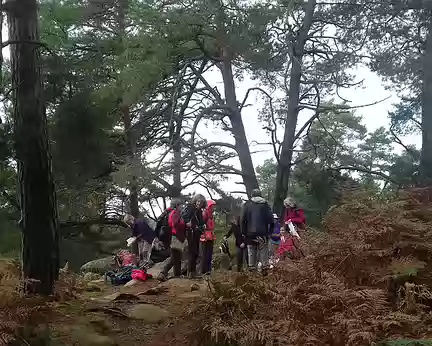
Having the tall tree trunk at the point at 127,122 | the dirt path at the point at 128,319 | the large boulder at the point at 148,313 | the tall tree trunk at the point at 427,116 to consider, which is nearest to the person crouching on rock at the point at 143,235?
the tall tree trunk at the point at 127,122

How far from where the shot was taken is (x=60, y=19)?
1227 cm

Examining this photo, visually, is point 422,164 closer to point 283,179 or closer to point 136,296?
point 283,179

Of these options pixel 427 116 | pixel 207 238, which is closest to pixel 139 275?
pixel 207 238

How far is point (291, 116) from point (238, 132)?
157 centimetres

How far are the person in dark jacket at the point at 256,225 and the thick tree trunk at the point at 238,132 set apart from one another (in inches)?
182

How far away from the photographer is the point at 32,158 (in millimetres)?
6527

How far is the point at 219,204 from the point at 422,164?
17.4ft

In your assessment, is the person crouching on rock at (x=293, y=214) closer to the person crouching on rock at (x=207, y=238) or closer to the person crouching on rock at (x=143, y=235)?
the person crouching on rock at (x=207, y=238)

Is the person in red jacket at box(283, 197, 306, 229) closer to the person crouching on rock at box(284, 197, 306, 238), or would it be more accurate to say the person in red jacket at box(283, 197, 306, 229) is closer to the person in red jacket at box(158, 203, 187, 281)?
the person crouching on rock at box(284, 197, 306, 238)

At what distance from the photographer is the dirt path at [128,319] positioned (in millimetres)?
4926

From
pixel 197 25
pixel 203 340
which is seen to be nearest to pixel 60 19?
pixel 197 25

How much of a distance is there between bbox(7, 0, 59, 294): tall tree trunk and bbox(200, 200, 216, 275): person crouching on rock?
139 inches

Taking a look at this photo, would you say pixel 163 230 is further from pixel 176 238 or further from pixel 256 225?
pixel 256 225

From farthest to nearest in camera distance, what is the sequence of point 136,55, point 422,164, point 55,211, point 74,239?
point 74,239 → point 422,164 → point 136,55 → point 55,211
